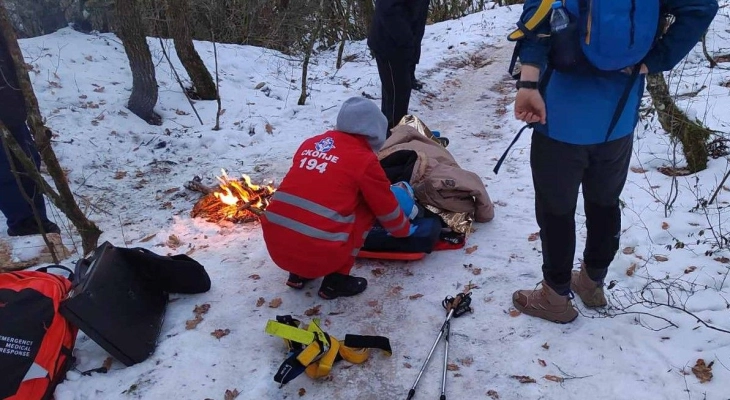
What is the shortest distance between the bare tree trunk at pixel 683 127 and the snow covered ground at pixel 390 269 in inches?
7.1

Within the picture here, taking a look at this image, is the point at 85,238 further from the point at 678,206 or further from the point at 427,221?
the point at 678,206

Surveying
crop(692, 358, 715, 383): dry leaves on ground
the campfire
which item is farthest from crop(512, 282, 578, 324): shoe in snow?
the campfire

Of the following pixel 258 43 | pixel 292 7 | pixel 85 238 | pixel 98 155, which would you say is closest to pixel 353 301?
pixel 85 238

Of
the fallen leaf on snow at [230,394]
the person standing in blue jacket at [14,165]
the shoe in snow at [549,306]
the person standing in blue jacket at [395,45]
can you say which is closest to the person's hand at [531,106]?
the shoe in snow at [549,306]

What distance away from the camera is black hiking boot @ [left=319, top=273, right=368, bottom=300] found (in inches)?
146

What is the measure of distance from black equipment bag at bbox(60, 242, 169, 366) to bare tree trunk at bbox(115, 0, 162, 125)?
13.2ft

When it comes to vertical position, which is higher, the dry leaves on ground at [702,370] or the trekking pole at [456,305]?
the dry leaves on ground at [702,370]

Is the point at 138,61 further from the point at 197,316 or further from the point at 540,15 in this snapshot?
the point at 540,15

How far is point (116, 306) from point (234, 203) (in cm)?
203

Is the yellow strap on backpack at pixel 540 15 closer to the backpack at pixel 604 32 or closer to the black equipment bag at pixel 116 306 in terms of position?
the backpack at pixel 604 32

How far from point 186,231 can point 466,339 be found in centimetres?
280

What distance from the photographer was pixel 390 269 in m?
4.08

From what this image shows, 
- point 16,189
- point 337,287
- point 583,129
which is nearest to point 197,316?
point 337,287

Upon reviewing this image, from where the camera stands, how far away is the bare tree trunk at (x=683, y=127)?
4.85 m
